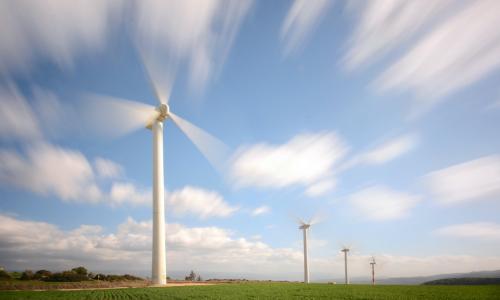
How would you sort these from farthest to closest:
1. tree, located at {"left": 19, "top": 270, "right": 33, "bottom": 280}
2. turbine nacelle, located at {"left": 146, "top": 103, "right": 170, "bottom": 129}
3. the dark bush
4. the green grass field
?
tree, located at {"left": 19, "top": 270, "right": 33, "bottom": 280} < the dark bush < turbine nacelle, located at {"left": 146, "top": 103, "right": 170, "bottom": 129} < the green grass field

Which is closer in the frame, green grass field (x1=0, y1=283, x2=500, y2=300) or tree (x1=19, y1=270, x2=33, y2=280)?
green grass field (x1=0, y1=283, x2=500, y2=300)

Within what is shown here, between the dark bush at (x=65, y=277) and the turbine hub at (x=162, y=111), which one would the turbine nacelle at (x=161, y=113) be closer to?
the turbine hub at (x=162, y=111)

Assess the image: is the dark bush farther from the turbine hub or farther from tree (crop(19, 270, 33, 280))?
the turbine hub

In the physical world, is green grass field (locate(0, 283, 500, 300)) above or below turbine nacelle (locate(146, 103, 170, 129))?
below

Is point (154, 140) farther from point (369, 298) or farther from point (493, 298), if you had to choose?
point (493, 298)

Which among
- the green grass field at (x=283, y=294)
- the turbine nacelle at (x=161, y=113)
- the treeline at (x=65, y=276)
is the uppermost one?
the turbine nacelle at (x=161, y=113)

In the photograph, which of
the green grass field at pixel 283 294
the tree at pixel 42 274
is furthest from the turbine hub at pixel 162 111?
the tree at pixel 42 274

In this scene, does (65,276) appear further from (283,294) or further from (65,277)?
(283,294)

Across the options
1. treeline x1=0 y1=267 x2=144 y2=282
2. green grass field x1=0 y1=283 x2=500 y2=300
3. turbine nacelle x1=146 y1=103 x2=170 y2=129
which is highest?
turbine nacelle x1=146 y1=103 x2=170 y2=129

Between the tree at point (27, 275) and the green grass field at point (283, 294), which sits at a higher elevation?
the green grass field at point (283, 294)

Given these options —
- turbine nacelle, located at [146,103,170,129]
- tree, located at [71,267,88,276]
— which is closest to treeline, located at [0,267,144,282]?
tree, located at [71,267,88,276]

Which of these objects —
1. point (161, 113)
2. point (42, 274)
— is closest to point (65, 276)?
point (42, 274)

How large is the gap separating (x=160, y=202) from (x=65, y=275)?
120 ft

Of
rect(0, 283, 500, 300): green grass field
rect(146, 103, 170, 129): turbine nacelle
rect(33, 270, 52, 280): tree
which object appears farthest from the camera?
rect(33, 270, 52, 280): tree
